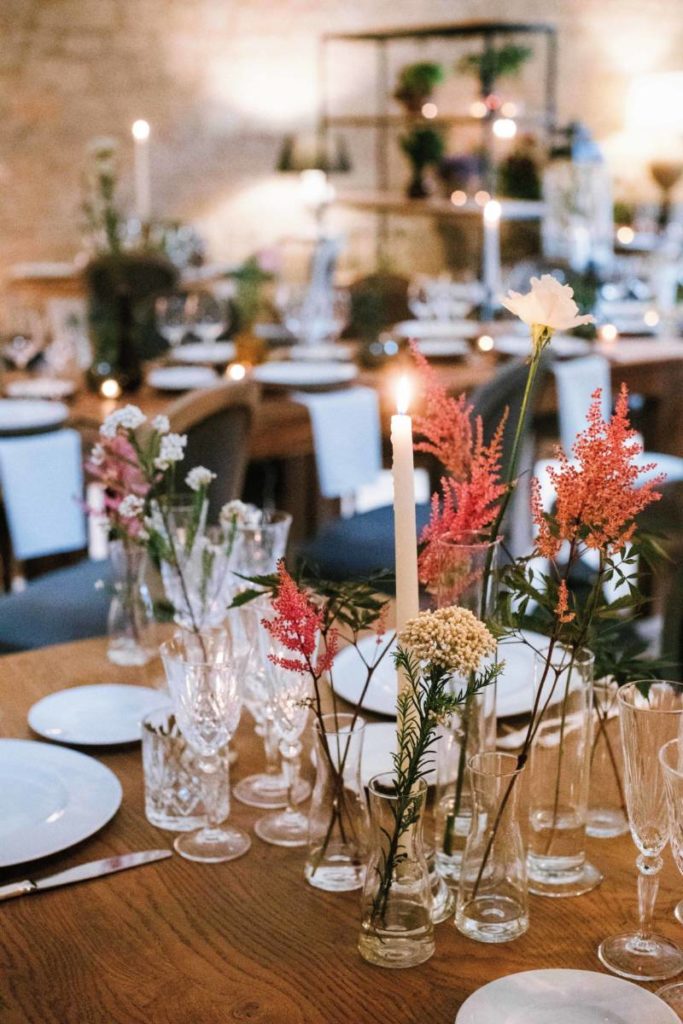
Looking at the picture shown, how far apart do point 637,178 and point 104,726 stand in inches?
293

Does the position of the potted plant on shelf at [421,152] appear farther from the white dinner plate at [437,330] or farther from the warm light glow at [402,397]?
the warm light glow at [402,397]

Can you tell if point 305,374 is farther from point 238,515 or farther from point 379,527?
point 238,515

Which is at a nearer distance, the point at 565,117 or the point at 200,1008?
the point at 200,1008

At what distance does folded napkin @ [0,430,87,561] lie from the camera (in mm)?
2625

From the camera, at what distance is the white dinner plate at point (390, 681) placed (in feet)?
4.39

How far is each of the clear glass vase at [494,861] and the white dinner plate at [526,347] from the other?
2.52m

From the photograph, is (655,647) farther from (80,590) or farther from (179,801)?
(179,801)

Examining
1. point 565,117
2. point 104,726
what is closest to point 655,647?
point 104,726

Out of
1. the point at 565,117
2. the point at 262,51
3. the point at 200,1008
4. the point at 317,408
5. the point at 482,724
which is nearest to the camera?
the point at 200,1008

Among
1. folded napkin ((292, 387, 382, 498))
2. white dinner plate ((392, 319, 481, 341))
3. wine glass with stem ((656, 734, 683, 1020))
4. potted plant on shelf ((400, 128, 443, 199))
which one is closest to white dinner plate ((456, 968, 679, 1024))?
wine glass with stem ((656, 734, 683, 1020))

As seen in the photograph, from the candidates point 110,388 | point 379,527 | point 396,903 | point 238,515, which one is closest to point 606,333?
point 379,527

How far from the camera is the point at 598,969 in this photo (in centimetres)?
91

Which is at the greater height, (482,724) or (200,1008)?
(482,724)

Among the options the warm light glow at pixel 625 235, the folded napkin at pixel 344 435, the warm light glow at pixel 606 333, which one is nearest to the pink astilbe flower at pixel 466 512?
the folded napkin at pixel 344 435
